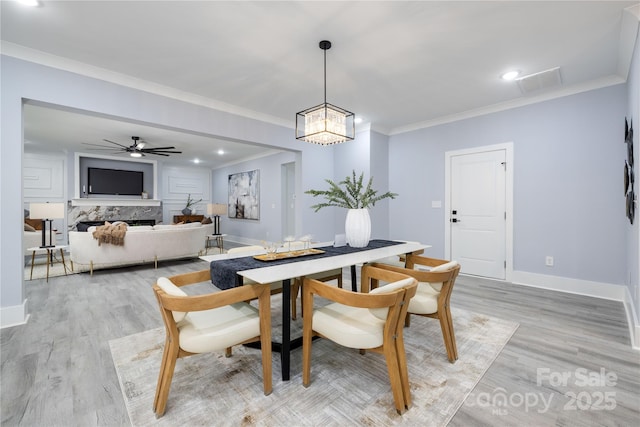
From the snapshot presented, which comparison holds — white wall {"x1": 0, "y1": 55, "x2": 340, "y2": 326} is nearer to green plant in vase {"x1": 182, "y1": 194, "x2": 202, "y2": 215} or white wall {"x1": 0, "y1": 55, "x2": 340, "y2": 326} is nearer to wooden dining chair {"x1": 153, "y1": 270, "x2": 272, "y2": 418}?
wooden dining chair {"x1": 153, "y1": 270, "x2": 272, "y2": 418}

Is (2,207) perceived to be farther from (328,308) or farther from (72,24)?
(328,308)

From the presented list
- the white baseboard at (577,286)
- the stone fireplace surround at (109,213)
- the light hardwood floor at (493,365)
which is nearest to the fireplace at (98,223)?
the stone fireplace surround at (109,213)

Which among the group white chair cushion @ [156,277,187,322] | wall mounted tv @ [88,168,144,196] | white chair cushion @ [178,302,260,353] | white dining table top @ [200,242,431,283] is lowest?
white chair cushion @ [178,302,260,353]

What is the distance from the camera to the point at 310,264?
6.31 ft

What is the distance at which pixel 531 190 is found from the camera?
147 inches

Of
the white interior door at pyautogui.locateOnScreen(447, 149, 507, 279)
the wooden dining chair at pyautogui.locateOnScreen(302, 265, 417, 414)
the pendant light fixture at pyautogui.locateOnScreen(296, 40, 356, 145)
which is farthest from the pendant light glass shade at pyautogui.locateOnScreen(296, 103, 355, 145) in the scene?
the white interior door at pyautogui.locateOnScreen(447, 149, 507, 279)

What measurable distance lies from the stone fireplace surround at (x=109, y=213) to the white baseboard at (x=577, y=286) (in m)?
8.58

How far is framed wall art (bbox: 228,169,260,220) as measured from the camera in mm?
7555

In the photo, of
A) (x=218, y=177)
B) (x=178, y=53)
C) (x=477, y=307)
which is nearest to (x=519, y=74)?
(x=477, y=307)

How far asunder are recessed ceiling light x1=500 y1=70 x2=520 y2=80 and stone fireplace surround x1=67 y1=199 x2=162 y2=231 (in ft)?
27.3

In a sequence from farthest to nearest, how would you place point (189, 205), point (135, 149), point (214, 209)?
point (189, 205)
point (214, 209)
point (135, 149)

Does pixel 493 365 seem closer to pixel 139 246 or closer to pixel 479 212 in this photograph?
pixel 479 212

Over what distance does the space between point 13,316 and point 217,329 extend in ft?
8.11

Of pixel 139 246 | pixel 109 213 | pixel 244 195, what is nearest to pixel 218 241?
pixel 244 195
